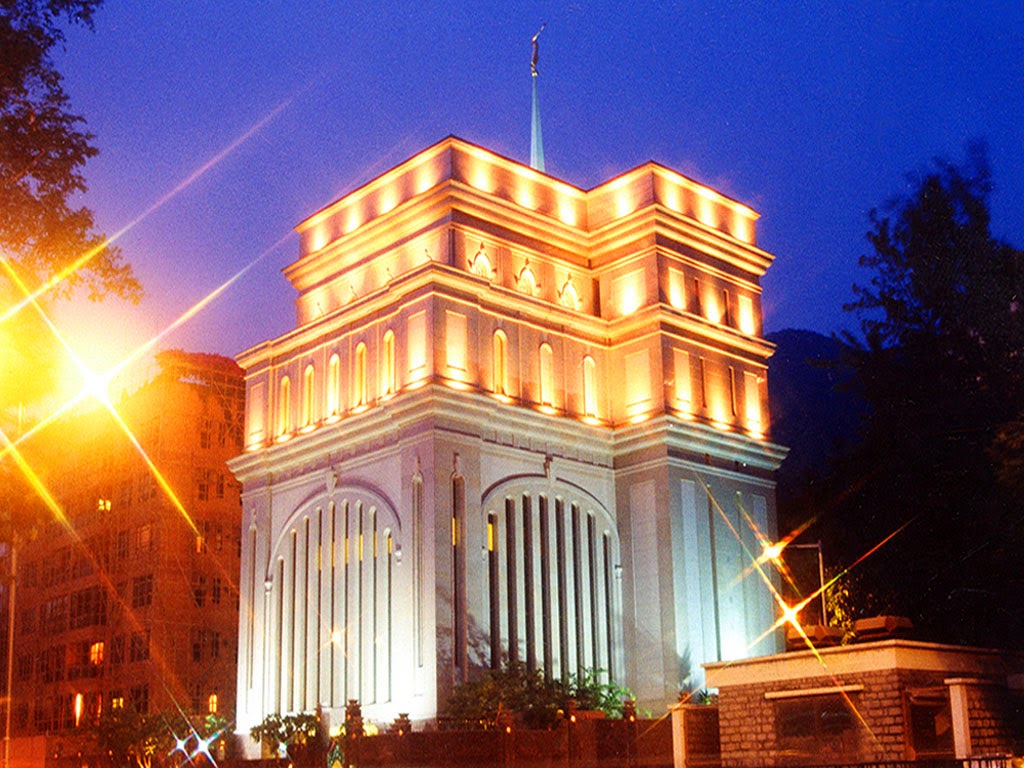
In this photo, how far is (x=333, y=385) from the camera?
42.7m

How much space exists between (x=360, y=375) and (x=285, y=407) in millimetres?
4190

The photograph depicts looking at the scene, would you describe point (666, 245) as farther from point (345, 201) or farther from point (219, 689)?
point (219, 689)

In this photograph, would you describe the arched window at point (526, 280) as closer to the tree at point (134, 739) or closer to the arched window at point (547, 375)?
the arched window at point (547, 375)

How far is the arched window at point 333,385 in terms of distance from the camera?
42312 millimetres

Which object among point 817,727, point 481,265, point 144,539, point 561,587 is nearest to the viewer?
point 817,727

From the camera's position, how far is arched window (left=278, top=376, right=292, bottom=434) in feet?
145

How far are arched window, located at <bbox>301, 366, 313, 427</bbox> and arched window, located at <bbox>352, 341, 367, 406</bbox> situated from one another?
2.68 meters

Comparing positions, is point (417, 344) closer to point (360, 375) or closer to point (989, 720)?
point (360, 375)

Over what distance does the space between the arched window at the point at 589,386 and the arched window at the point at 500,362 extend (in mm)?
3346

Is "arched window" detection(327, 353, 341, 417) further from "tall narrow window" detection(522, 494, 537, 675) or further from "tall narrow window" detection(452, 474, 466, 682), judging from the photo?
"tall narrow window" detection(522, 494, 537, 675)

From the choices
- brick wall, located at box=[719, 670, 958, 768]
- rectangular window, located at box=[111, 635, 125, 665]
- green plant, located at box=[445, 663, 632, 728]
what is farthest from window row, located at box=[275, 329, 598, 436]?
rectangular window, located at box=[111, 635, 125, 665]

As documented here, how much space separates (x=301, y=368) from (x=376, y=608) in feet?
31.6

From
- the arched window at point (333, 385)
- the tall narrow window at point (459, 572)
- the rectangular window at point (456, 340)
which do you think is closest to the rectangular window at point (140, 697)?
the arched window at point (333, 385)

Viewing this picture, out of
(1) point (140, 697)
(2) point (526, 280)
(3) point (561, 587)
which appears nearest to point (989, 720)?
(3) point (561, 587)
